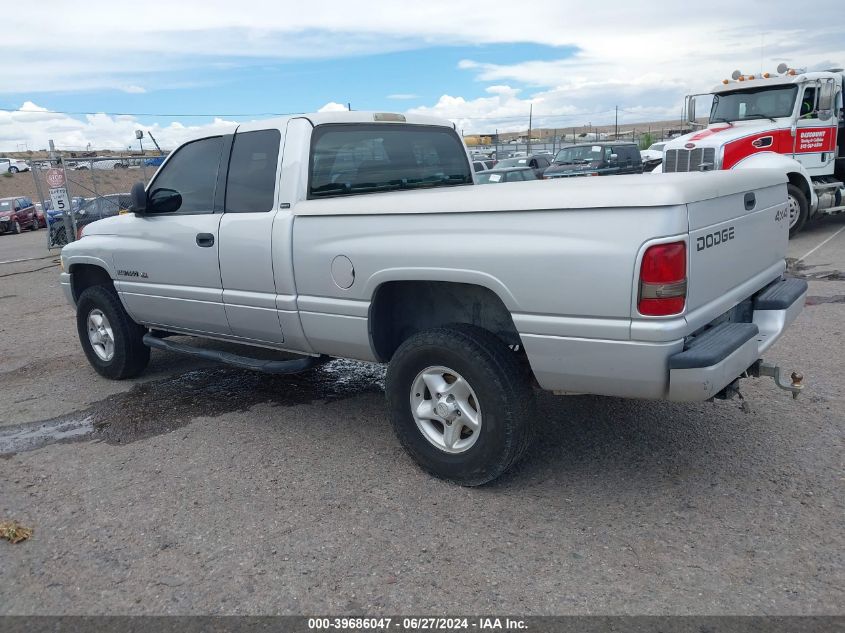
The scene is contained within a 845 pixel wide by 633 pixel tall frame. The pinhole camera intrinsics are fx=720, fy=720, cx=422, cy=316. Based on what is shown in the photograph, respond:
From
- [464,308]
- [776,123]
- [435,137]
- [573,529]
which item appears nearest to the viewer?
[573,529]

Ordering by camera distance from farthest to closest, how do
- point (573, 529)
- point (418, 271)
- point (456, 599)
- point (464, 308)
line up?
point (464, 308) → point (418, 271) → point (573, 529) → point (456, 599)

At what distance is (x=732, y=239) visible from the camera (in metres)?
3.52

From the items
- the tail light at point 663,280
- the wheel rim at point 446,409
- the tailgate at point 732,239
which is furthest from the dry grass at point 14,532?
the tailgate at point 732,239

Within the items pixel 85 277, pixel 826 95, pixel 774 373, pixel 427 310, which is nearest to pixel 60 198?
pixel 85 277

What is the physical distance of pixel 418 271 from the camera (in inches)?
146

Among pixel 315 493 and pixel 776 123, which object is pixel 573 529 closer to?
pixel 315 493

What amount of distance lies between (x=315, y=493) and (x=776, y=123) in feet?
35.6

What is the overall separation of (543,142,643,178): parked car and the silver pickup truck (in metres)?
13.0

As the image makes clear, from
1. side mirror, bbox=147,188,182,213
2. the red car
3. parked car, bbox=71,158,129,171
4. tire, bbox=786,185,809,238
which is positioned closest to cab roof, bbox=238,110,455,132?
side mirror, bbox=147,188,182,213

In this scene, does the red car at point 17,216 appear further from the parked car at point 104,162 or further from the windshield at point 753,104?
the windshield at point 753,104

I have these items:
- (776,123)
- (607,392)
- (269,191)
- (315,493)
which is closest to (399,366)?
(315,493)

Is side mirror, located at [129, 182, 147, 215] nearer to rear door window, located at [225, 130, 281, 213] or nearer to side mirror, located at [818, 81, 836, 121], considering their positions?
rear door window, located at [225, 130, 281, 213]

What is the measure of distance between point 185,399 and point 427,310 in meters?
2.36

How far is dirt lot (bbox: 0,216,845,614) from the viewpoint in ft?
9.70
